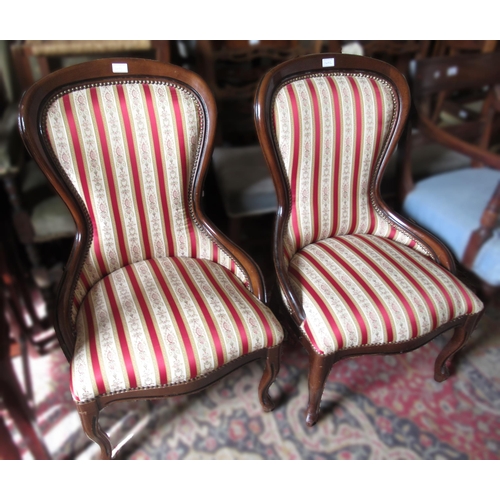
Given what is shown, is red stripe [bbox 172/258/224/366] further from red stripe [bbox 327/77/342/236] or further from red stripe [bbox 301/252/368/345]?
red stripe [bbox 327/77/342/236]

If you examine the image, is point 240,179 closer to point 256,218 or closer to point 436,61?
point 256,218

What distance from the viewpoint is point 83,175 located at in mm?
706

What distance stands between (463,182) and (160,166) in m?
0.83

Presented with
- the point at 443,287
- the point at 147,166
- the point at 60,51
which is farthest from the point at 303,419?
the point at 60,51

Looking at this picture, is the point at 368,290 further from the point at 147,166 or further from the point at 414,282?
the point at 147,166

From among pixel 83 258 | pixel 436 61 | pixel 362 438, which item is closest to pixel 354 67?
pixel 436 61

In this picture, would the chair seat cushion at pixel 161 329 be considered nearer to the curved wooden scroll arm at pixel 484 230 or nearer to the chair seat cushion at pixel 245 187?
the chair seat cushion at pixel 245 187

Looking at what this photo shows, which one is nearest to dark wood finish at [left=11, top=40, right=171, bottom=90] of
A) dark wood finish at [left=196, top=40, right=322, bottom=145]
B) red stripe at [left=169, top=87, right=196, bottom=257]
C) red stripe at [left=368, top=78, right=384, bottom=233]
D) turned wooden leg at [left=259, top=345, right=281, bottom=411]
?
dark wood finish at [left=196, top=40, right=322, bottom=145]

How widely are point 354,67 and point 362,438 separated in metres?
0.79

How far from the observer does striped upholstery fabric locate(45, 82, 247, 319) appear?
0.68 metres

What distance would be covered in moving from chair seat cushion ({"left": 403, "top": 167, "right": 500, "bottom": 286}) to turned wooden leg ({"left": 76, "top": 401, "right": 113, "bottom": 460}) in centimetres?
87

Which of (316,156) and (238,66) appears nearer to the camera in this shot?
(316,156)

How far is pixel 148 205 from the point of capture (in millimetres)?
787

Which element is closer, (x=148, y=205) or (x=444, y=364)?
(x=148, y=205)
